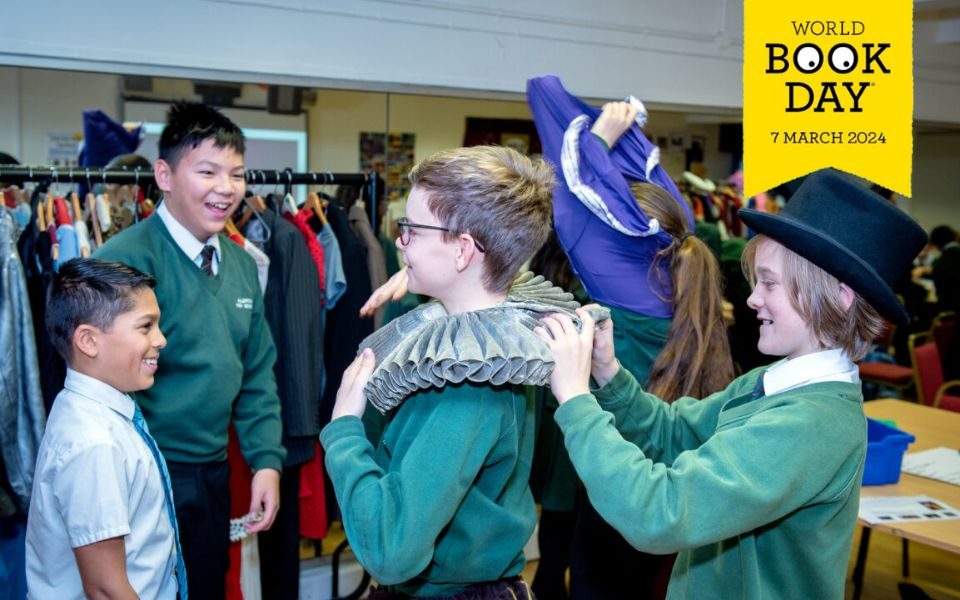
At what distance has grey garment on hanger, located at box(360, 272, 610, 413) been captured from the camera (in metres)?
1.35

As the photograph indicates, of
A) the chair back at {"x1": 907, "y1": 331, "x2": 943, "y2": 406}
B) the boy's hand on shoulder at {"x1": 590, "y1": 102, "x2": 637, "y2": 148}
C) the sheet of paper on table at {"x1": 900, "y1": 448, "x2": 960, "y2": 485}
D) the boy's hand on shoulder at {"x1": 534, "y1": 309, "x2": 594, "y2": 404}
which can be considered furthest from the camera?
the chair back at {"x1": 907, "y1": 331, "x2": 943, "y2": 406}

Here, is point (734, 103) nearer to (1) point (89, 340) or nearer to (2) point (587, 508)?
(2) point (587, 508)

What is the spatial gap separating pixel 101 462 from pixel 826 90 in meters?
1.77

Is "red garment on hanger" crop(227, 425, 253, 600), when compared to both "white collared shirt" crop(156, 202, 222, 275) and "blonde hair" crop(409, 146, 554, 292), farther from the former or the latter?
"blonde hair" crop(409, 146, 554, 292)

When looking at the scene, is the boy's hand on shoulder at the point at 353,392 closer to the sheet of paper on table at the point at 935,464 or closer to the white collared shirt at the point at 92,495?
the white collared shirt at the point at 92,495

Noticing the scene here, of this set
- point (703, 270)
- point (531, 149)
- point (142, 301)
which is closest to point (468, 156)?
point (142, 301)

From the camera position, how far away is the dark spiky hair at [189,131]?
2402 mm

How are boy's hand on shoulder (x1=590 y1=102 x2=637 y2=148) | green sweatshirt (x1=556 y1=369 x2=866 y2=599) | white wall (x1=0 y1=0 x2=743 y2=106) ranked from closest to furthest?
1. green sweatshirt (x1=556 y1=369 x2=866 y2=599)
2. boy's hand on shoulder (x1=590 y1=102 x2=637 y2=148)
3. white wall (x1=0 y1=0 x2=743 y2=106)

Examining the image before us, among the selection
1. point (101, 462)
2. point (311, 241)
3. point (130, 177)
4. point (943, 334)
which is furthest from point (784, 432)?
point (943, 334)

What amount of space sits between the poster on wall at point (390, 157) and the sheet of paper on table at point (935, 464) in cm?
225

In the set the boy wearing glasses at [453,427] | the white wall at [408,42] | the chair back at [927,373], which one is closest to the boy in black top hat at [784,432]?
the boy wearing glasses at [453,427]

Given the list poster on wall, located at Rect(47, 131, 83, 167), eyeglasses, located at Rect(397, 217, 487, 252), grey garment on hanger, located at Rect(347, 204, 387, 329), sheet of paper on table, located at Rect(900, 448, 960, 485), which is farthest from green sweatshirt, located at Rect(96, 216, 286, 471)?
sheet of paper on table, located at Rect(900, 448, 960, 485)

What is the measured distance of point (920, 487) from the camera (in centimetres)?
282

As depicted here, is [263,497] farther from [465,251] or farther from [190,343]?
[465,251]
